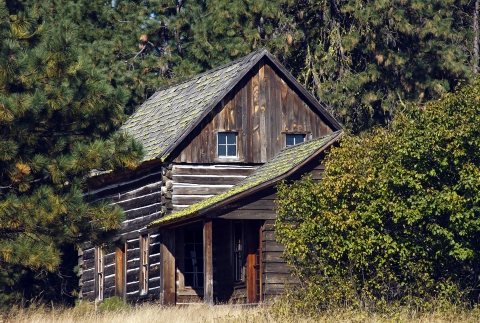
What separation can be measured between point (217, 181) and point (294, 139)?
9.83ft

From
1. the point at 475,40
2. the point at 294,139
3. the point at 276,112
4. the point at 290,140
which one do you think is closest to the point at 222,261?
the point at 290,140

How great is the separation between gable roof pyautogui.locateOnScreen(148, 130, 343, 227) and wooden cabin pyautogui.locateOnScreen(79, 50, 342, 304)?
56mm

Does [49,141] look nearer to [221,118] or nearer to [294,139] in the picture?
[221,118]

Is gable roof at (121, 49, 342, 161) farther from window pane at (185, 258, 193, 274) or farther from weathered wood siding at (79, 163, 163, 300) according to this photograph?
window pane at (185, 258, 193, 274)

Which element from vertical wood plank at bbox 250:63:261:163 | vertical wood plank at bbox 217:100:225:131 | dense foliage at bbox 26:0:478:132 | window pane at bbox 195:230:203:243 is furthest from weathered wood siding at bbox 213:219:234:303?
dense foliage at bbox 26:0:478:132

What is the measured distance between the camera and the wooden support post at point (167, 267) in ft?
87.9

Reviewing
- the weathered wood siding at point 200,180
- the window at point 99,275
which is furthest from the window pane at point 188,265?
the window at point 99,275

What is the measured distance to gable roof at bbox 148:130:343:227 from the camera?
77.4 ft

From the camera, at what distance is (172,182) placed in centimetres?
2738

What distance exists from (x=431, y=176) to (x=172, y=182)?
10219 mm

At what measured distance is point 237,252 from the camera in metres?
26.3

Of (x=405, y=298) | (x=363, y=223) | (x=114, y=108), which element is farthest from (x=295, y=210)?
(x=114, y=108)

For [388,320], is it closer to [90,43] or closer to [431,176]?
[431,176]

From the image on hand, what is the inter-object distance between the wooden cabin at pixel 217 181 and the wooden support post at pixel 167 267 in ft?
0.09
